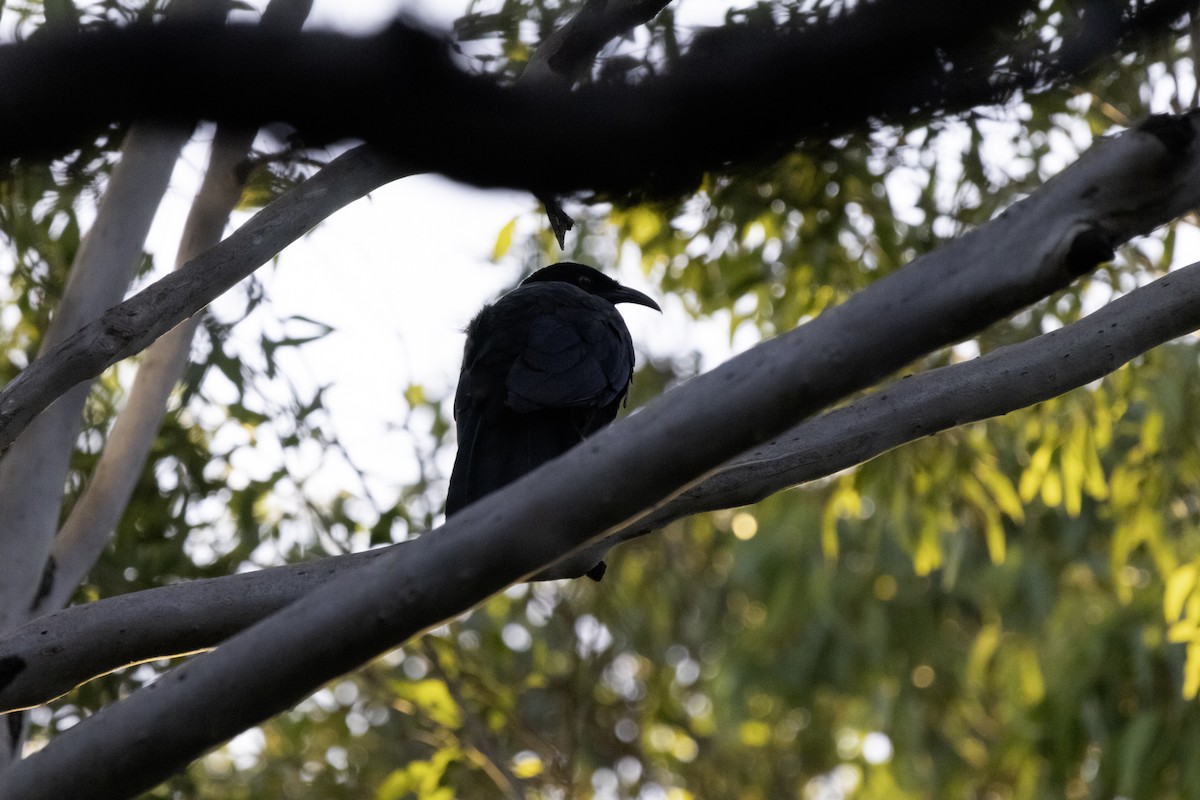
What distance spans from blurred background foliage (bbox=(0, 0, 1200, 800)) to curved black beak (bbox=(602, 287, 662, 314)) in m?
0.28

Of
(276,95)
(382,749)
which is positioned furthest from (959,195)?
(382,749)

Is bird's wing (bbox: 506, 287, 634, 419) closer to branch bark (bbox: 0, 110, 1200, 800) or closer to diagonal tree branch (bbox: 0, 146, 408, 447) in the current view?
diagonal tree branch (bbox: 0, 146, 408, 447)

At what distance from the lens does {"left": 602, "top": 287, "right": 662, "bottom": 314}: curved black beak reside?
443 centimetres

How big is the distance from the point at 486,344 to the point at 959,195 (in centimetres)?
191

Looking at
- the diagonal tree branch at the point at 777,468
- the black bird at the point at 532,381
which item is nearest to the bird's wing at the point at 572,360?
the black bird at the point at 532,381

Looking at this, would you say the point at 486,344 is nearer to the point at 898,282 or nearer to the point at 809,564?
the point at 898,282

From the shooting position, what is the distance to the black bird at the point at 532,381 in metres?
3.18

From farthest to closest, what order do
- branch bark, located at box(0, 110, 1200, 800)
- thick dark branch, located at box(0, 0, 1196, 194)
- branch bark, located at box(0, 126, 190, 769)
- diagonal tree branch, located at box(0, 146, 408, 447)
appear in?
1. branch bark, located at box(0, 126, 190, 769)
2. diagonal tree branch, located at box(0, 146, 408, 447)
3. thick dark branch, located at box(0, 0, 1196, 194)
4. branch bark, located at box(0, 110, 1200, 800)

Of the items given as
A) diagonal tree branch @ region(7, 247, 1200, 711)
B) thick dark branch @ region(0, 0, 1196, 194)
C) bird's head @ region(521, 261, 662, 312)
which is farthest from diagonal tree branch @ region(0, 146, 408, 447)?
bird's head @ region(521, 261, 662, 312)

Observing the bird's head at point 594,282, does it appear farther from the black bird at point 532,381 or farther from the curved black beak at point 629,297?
the black bird at point 532,381

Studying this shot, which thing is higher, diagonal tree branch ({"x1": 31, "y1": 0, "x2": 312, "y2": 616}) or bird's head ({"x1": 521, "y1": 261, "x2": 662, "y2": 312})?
bird's head ({"x1": 521, "y1": 261, "x2": 662, "y2": 312})

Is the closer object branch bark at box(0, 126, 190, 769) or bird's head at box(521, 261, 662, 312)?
branch bark at box(0, 126, 190, 769)

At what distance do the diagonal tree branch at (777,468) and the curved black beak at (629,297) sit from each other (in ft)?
6.60

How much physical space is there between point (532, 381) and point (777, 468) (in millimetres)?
1026
